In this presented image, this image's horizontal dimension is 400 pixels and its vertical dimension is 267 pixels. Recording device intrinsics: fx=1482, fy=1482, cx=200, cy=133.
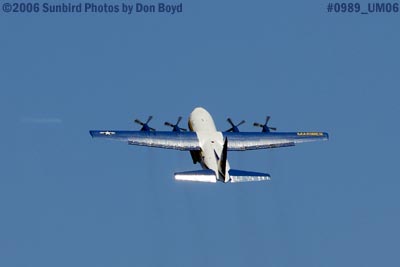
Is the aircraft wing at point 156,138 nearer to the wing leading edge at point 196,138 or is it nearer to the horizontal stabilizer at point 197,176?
the wing leading edge at point 196,138

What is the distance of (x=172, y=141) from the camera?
18200 centimetres

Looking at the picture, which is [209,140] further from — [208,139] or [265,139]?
[265,139]

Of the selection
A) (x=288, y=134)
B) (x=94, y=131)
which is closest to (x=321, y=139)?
(x=288, y=134)

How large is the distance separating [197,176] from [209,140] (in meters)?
16.1

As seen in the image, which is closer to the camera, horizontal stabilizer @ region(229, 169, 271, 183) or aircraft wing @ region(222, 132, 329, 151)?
horizontal stabilizer @ region(229, 169, 271, 183)

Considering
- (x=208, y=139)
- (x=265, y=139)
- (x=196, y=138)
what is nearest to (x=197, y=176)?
(x=208, y=139)

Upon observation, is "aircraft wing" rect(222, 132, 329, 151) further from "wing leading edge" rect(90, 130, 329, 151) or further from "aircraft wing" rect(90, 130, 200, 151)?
"aircraft wing" rect(90, 130, 200, 151)

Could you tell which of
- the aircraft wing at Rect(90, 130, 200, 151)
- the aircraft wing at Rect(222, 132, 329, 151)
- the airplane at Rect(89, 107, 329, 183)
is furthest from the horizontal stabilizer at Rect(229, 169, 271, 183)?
the aircraft wing at Rect(222, 132, 329, 151)

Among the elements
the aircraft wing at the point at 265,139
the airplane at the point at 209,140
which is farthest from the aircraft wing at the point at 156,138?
the aircraft wing at the point at 265,139

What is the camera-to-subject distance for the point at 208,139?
183500 millimetres

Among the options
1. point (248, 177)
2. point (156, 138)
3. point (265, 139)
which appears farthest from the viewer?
point (265, 139)

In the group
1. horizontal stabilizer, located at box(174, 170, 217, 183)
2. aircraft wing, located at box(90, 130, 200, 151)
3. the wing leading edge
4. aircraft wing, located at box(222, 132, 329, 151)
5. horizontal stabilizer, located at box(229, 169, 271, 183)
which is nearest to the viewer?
horizontal stabilizer, located at box(174, 170, 217, 183)

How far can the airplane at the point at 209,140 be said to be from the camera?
16950 cm

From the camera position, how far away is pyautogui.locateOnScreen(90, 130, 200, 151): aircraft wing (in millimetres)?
178375
